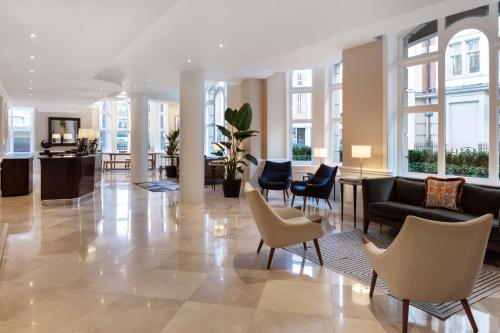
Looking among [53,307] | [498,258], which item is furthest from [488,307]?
[53,307]

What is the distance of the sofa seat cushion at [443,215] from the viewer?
428 cm

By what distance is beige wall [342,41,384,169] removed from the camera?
649cm

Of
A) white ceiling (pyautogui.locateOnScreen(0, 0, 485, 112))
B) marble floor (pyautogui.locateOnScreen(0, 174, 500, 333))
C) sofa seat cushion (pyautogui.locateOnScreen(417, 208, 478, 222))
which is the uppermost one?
white ceiling (pyautogui.locateOnScreen(0, 0, 485, 112))

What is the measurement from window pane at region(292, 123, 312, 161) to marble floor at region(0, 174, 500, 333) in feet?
13.4

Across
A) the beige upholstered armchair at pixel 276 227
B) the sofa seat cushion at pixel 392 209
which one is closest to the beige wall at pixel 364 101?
the sofa seat cushion at pixel 392 209

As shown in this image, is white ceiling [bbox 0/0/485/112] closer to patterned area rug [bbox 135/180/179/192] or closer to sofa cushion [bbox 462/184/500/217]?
sofa cushion [bbox 462/184/500/217]

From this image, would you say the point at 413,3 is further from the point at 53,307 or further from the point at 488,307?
the point at 53,307

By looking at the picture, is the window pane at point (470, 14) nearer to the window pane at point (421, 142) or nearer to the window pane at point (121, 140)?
the window pane at point (421, 142)

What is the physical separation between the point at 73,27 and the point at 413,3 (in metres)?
4.32

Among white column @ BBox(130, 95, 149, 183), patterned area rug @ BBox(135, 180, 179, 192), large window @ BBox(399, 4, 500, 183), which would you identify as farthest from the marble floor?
white column @ BBox(130, 95, 149, 183)

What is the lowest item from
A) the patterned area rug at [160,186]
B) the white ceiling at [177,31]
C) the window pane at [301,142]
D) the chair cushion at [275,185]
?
the patterned area rug at [160,186]

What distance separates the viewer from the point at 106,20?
172 inches

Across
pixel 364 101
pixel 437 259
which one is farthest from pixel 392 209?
pixel 437 259

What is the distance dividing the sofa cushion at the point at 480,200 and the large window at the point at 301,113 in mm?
5061
